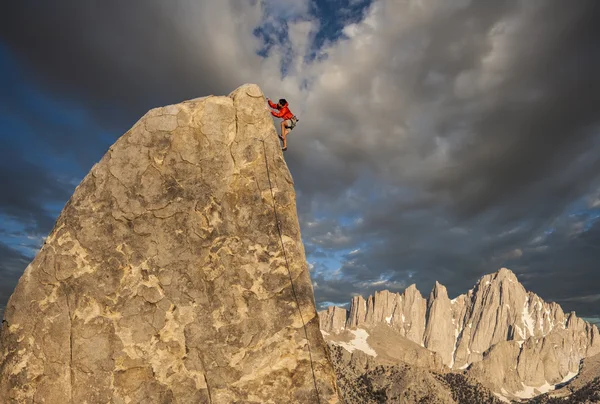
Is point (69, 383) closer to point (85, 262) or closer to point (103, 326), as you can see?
point (103, 326)

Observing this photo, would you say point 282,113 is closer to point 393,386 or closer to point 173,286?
point 173,286

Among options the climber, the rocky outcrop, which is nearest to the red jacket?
the climber

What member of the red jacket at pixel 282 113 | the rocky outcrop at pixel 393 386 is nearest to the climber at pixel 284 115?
the red jacket at pixel 282 113

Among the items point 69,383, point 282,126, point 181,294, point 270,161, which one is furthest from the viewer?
point 282,126

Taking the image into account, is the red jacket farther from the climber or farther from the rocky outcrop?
the rocky outcrop

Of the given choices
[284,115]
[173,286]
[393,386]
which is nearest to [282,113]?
[284,115]

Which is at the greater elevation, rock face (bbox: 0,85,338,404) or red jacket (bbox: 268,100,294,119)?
red jacket (bbox: 268,100,294,119)

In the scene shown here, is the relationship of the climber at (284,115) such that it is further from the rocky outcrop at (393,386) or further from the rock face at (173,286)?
the rocky outcrop at (393,386)

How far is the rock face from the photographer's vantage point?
336 inches

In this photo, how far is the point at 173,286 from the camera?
9.02 m

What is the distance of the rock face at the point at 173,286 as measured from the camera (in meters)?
8.53

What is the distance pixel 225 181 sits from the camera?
9.56m

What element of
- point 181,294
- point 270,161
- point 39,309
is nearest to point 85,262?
point 39,309

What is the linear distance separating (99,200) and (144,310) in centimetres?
256
